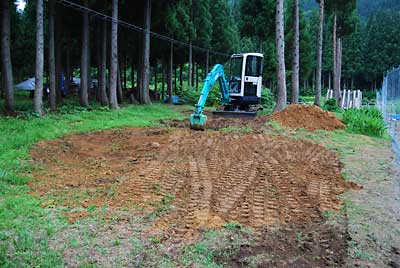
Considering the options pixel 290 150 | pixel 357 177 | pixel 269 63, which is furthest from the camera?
pixel 269 63

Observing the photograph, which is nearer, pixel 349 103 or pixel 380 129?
pixel 380 129

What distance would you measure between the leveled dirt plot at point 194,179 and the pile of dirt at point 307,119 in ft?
14.9

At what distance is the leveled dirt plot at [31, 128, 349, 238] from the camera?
5.24 metres

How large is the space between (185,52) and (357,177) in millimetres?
25856

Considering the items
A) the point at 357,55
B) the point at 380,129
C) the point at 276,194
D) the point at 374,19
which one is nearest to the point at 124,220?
the point at 276,194

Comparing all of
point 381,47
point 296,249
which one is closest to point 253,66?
point 296,249

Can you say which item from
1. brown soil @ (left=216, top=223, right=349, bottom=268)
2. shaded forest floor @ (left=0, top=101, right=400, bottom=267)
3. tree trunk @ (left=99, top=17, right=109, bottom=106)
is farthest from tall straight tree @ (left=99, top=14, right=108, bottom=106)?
brown soil @ (left=216, top=223, right=349, bottom=268)

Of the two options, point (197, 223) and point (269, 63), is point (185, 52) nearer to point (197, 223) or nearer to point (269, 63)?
point (269, 63)

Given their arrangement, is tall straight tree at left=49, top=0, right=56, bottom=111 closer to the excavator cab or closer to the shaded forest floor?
the shaded forest floor

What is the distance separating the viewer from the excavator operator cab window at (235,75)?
64.2 feet

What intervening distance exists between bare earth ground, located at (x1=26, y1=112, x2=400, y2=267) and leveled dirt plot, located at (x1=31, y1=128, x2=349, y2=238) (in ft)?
0.06

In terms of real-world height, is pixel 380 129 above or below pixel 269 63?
below

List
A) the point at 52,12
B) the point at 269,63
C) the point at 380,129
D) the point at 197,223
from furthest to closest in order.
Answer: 1. the point at 269,63
2. the point at 52,12
3. the point at 380,129
4. the point at 197,223

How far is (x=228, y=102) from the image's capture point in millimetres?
20312
